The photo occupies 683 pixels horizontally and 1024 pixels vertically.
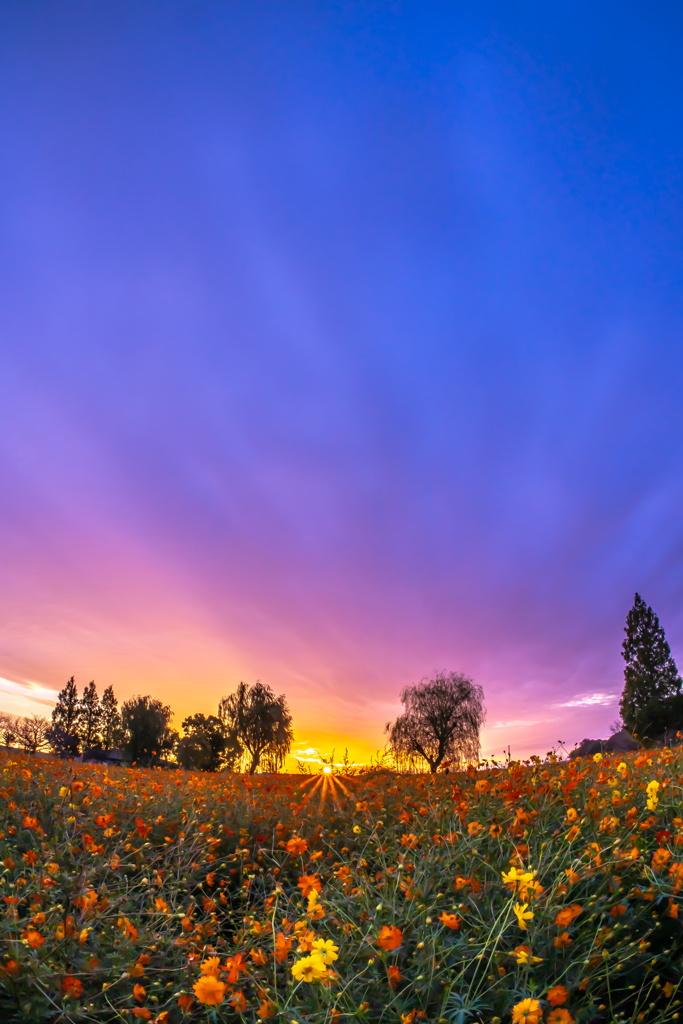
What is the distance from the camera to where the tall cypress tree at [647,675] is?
34.3 m

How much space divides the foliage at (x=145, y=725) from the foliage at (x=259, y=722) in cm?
775

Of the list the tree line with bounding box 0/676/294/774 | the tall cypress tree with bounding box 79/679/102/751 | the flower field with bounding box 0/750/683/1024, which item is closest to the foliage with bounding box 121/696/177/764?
the tree line with bounding box 0/676/294/774

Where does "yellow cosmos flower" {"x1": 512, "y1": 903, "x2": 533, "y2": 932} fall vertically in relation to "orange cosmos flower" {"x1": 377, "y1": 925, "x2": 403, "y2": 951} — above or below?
above

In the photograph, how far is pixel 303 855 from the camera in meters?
5.64

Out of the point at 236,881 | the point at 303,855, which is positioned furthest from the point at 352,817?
the point at 236,881

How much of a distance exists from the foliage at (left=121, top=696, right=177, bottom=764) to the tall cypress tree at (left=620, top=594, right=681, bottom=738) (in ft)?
96.3

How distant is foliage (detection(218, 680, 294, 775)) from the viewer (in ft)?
107

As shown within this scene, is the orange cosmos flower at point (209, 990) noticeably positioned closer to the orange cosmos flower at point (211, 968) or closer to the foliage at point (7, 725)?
the orange cosmos flower at point (211, 968)

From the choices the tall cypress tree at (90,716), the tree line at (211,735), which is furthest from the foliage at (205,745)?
the tall cypress tree at (90,716)

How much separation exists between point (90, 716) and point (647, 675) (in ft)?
162

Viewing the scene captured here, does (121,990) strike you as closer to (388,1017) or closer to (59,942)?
(59,942)

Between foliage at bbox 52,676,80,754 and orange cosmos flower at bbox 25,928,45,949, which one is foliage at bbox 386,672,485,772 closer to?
orange cosmos flower at bbox 25,928,45,949

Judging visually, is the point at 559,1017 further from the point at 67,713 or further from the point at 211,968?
the point at 67,713

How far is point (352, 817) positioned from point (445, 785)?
1091 mm
